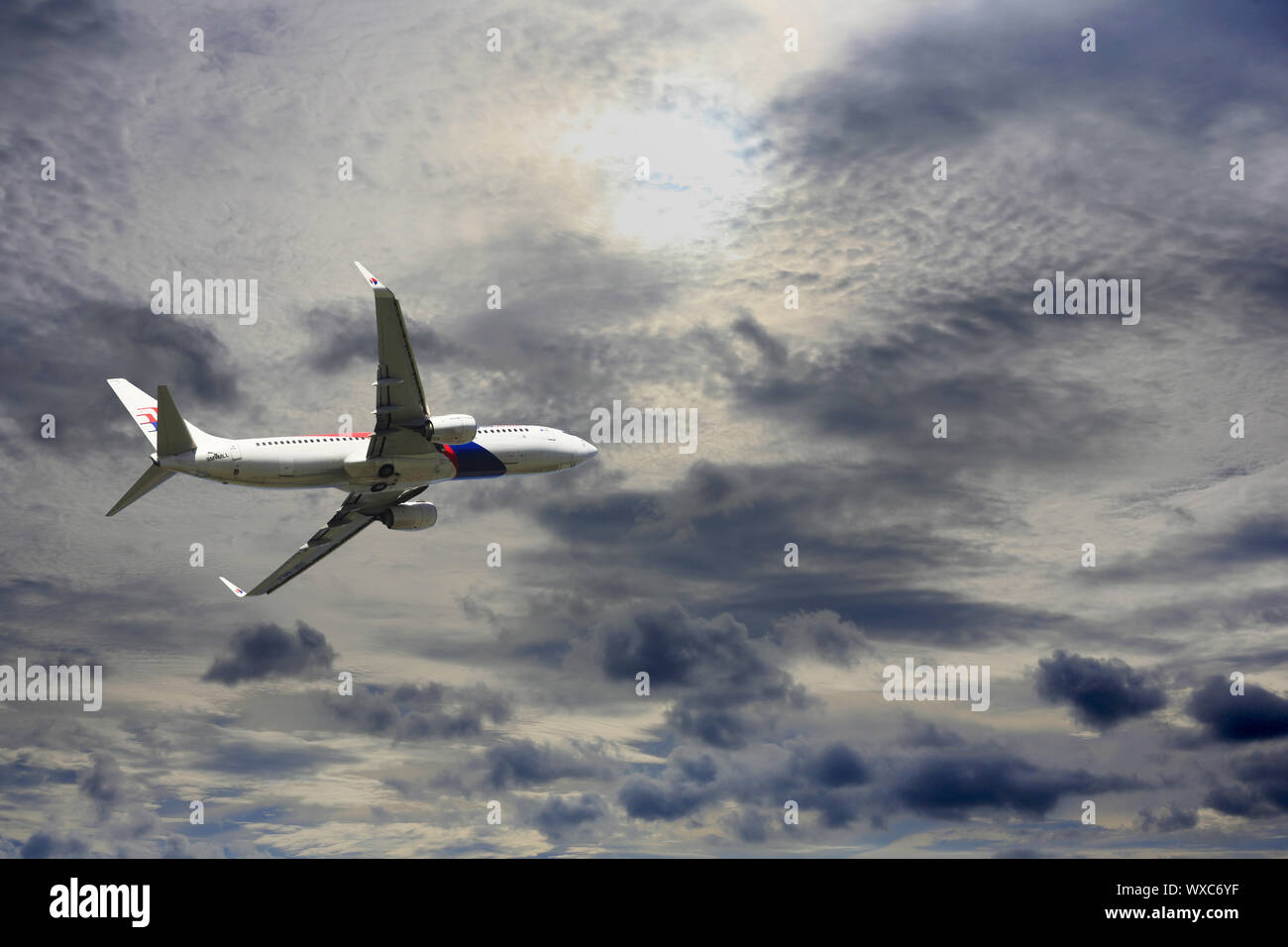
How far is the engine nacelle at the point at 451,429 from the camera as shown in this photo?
87.6 m

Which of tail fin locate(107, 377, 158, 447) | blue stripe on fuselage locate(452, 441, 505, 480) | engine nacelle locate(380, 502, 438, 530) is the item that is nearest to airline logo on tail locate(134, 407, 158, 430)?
tail fin locate(107, 377, 158, 447)

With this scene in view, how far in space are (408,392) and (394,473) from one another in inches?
305

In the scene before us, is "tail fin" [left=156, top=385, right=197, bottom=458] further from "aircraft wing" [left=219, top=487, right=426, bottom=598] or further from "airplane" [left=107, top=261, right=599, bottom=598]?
"aircraft wing" [left=219, top=487, right=426, bottom=598]

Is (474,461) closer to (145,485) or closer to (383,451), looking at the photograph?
(383,451)

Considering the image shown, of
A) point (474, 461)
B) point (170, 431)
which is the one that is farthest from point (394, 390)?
point (170, 431)

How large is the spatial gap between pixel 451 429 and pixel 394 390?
5.07 m

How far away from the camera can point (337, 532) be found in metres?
105

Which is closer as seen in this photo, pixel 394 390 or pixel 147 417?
pixel 394 390

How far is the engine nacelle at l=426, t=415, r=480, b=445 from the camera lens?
87.6 meters

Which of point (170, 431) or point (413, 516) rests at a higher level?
point (170, 431)

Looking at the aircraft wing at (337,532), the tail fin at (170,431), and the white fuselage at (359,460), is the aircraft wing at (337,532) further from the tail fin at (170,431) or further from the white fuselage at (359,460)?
the tail fin at (170,431)
